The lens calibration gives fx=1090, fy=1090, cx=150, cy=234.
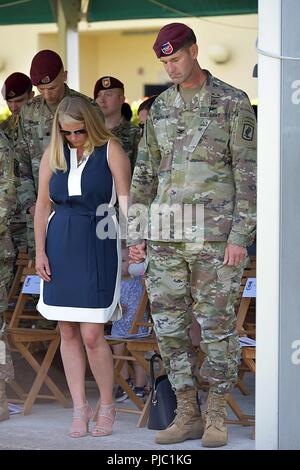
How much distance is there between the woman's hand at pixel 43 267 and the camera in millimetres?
5652

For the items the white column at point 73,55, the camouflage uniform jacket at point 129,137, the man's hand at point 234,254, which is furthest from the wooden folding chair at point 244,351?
the white column at point 73,55

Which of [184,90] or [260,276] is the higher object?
[184,90]

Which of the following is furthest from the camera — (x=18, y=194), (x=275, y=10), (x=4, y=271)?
(x=18, y=194)

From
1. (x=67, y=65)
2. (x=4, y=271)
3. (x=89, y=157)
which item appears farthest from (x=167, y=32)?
(x=67, y=65)

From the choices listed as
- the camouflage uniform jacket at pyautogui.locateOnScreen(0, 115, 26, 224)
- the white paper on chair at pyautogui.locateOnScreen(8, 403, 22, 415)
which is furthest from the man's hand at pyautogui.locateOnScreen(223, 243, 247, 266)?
the camouflage uniform jacket at pyautogui.locateOnScreen(0, 115, 26, 224)

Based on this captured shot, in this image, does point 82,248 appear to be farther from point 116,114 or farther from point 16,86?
point 16,86

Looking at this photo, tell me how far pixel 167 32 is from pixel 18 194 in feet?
7.39

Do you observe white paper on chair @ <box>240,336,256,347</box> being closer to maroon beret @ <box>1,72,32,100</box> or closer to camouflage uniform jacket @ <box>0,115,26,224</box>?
camouflage uniform jacket @ <box>0,115,26,224</box>

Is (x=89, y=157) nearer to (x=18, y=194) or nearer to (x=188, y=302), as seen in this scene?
(x=188, y=302)

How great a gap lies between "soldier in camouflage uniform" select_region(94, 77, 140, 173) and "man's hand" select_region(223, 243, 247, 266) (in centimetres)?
263

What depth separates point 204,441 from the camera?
5.33 meters

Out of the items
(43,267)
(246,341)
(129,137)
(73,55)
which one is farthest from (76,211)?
(73,55)

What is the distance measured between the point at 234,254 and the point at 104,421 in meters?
1.20

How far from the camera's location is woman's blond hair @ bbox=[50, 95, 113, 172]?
5531 mm
